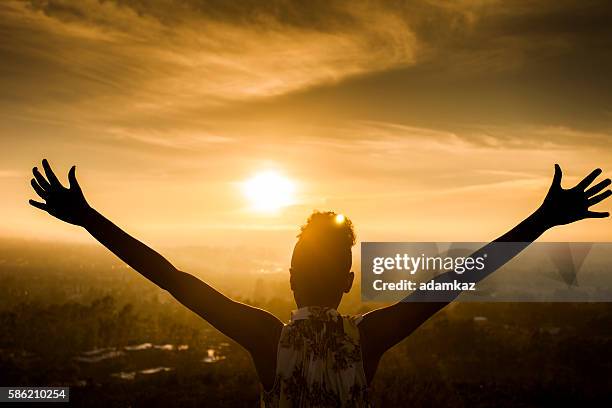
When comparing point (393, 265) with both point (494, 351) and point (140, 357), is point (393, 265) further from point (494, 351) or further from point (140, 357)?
point (140, 357)

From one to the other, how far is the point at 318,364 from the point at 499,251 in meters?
1.19

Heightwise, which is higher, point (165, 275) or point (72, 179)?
point (72, 179)

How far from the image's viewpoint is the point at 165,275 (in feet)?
7.68

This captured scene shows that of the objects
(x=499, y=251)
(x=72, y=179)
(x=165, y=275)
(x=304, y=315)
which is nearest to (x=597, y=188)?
(x=499, y=251)

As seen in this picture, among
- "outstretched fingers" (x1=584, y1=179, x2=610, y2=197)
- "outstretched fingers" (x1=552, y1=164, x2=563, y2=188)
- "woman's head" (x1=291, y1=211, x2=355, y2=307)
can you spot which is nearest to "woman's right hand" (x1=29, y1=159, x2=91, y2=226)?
"woman's head" (x1=291, y1=211, x2=355, y2=307)

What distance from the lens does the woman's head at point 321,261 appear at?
2359mm

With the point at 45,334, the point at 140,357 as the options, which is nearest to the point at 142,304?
the point at 45,334

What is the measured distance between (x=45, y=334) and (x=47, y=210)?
112934mm

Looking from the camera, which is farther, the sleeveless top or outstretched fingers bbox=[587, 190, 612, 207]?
outstretched fingers bbox=[587, 190, 612, 207]

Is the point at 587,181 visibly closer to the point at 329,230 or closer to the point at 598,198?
the point at 598,198

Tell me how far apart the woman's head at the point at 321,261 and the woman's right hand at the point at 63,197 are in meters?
1.09

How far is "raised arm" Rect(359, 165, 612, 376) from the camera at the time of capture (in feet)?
7.93

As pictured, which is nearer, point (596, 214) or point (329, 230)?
point (329, 230)

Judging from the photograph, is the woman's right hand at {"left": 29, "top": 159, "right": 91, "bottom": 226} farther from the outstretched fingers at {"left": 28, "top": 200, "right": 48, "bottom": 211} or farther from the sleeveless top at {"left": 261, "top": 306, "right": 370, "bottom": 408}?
the sleeveless top at {"left": 261, "top": 306, "right": 370, "bottom": 408}
